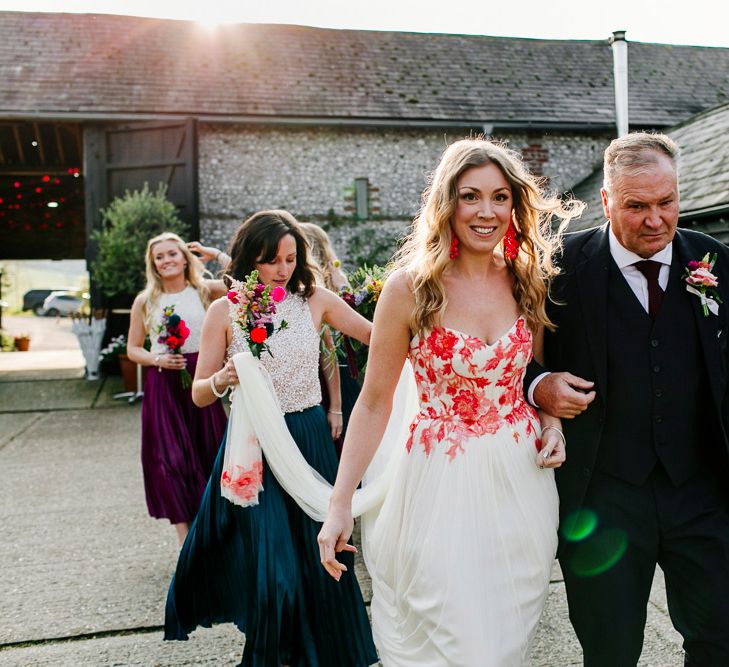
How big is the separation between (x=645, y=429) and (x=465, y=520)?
66 cm

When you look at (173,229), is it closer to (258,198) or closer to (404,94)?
(258,198)

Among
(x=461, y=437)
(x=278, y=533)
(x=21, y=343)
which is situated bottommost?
(x=278, y=533)

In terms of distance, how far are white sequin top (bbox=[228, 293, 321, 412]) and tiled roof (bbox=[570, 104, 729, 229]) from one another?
658cm

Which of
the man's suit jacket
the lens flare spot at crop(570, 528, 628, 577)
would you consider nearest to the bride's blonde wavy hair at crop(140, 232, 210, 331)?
the man's suit jacket

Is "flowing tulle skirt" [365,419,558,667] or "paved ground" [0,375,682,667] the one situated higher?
"flowing tulle skirt" [365,419,558,667]

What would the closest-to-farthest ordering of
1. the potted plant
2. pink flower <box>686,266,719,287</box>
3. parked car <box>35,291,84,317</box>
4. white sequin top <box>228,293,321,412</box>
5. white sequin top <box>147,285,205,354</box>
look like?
pink flower <box>686,266,719,287</box> → white sequin top <box>228,293,321,412</box> → white sequin top <box>147,285,205,354</box> → the potted plant → parked car <box>35,291,84,317</box>

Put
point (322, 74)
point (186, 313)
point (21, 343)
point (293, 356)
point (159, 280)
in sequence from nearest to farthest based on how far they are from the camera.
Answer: point (293, 356) → point (186, 313) → point (159, 280) → point (322, 74) → point (21, 343)

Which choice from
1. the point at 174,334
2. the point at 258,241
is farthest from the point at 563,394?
the point at 174,334

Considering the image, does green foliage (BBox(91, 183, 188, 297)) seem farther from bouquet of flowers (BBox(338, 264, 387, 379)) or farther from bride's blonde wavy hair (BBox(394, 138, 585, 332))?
bride's blonde wavy hair (BBox(394, 138, 585, 332))

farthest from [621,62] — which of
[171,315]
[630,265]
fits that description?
[630,265]

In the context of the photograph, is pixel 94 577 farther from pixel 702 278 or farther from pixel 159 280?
pixel 702 278

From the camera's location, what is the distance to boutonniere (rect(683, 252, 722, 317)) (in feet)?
7.66

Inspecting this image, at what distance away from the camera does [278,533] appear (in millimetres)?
3123

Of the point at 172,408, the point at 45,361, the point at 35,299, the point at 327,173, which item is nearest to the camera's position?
the point at 172,408
